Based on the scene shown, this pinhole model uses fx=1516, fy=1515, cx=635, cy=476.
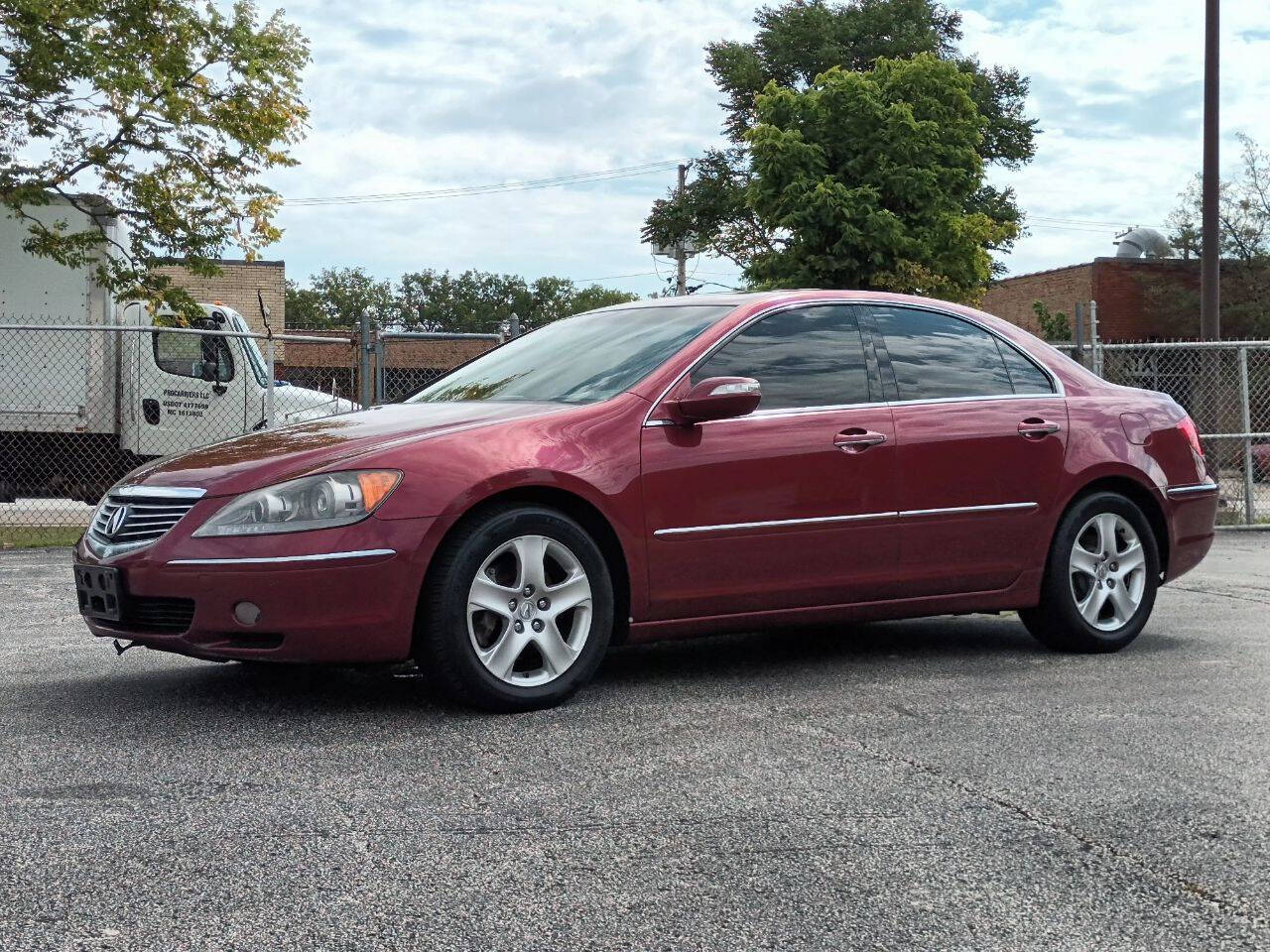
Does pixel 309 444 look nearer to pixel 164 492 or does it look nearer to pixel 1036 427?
pixel 164 492

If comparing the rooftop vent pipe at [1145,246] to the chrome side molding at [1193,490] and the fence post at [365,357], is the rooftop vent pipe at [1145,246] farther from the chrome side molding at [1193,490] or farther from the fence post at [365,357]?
the chrome side molding at [1193,490]

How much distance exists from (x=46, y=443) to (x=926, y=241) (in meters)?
21.0

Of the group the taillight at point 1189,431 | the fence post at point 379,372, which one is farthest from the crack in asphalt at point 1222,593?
the fence post at point 379,372

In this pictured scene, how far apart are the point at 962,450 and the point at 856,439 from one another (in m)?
0.55

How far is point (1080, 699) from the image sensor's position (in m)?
5.51

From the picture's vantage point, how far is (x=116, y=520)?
17.0 feet

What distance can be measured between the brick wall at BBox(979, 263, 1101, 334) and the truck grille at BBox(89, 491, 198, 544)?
36014 mm

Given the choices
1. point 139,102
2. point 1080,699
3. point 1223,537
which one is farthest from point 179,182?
point 1080,699

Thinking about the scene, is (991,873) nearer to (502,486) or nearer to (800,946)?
(800,946)

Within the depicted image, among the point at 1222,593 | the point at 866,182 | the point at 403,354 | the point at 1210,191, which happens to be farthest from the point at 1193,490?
the point at 403,354

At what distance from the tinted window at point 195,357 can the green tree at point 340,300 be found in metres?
70.1

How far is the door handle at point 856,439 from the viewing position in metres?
5.82

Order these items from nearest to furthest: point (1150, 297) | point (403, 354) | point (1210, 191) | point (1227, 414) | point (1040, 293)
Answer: point (1227, 414) → point (1210, 191) → point (1150, 297) → point (1040, 293) → point (403, 354)

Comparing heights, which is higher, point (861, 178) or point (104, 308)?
point (861, 178)
